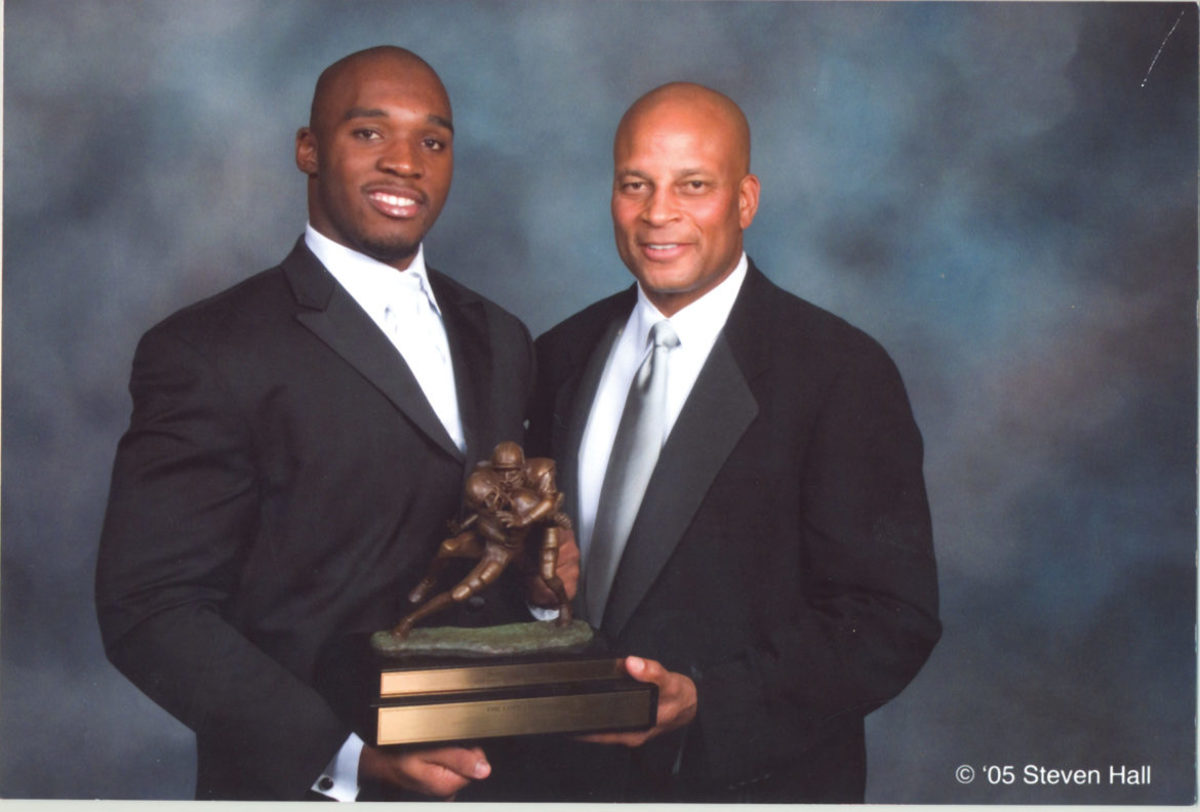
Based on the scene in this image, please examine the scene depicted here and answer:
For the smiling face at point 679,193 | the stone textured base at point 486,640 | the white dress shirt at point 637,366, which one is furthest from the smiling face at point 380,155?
the stone textured base at point 486,640

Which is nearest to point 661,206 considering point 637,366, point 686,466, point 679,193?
point 679,193

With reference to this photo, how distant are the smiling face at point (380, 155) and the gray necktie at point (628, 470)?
73 centimetres

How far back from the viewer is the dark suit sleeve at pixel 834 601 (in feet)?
12.1

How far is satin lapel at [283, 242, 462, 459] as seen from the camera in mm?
3635

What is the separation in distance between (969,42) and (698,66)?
2.61 feet

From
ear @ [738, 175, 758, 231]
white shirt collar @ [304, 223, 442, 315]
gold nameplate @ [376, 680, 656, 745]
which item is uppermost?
ear @ [738, 175, 758, 231]

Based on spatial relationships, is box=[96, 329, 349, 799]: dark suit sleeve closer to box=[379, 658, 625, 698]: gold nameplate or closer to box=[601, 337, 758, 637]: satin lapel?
box=[379, 658, 625, 698]: gold nameplate

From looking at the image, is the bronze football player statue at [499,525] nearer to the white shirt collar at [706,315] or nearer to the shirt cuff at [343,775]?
the shirt cuff at [343,775]

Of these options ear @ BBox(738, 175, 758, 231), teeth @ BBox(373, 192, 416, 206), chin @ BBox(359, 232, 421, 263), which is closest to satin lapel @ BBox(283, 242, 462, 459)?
chin @ BBox(359, 232, 421, 263)

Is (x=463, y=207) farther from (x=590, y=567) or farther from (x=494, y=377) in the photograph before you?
(x=590, y=567)

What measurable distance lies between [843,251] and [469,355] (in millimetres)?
1121

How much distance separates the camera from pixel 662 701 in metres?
3.60

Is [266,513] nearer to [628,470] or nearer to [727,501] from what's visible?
[628,470]

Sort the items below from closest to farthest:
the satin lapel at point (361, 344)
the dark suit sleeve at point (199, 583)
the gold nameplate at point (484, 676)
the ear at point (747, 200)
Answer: the gold nameplate at point (484, 676) < the dark suit sleeve at point (199, 583) < the satin lapel at point (361, 344) < the ear at point (747, 200)
